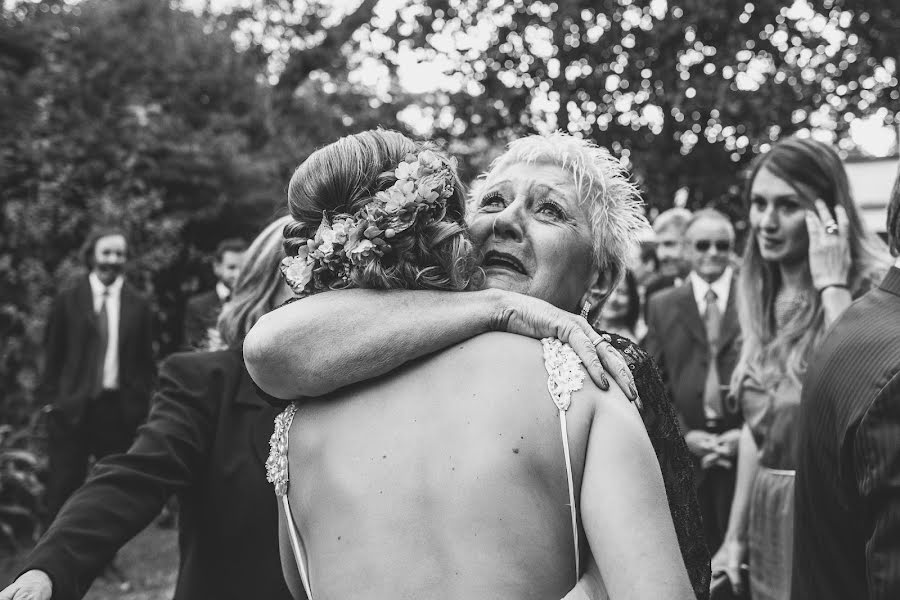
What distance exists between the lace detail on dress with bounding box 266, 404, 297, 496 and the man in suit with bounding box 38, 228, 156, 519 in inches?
227

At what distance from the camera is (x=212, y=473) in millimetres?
2828

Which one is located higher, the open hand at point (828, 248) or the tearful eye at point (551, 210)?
Answer: the tearful eye at point (551, 210)

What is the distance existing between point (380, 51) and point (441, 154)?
614cm

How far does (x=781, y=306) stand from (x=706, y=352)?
120cm

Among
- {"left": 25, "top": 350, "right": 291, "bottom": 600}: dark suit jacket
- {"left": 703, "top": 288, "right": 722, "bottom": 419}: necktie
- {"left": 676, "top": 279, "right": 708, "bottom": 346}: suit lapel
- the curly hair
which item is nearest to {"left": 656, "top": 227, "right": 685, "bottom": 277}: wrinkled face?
{"left": 676, "top": 279, "right": 708, "bottom": 346}: suit lapel

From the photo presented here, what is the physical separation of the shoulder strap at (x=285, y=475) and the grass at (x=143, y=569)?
196 inches

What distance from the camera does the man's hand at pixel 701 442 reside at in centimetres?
501

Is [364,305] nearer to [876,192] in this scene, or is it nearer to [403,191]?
[403,191]

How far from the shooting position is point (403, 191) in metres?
1.98

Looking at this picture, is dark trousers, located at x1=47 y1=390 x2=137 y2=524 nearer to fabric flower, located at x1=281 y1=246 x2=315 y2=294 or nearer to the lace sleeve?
fabric flower, located at x1=281 y1=246 x2=315 y2=294

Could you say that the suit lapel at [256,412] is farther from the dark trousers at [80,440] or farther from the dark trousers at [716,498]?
the dark trousers at [80,440]

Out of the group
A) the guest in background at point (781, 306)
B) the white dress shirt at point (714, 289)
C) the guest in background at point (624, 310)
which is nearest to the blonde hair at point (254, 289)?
the guest in background at point (781, 306)

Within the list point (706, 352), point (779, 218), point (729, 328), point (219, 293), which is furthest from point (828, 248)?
point (219, 293)

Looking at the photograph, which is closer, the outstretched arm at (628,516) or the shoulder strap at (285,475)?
the outstretched arm at (628,516)
